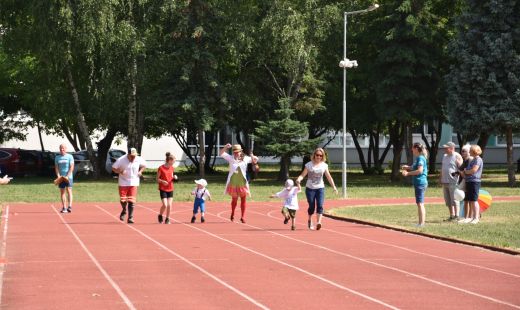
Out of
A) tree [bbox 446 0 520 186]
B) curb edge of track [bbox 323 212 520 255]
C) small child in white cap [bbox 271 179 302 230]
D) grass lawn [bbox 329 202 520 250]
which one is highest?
tree [bbox 446 0 520 186]

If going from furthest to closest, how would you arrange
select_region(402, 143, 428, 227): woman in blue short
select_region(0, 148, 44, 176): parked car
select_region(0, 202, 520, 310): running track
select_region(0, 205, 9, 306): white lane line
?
select_region(0, 148, 44, 176): parked car < select_region(402, 143, 428, 227): woman in blue short < select_region(0, 205, 9, 306): white lane line < select_region(0, 202, 520, 310): running track

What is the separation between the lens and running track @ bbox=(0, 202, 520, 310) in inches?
455

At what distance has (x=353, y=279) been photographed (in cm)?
1347

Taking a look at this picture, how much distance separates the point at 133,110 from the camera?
167 ft

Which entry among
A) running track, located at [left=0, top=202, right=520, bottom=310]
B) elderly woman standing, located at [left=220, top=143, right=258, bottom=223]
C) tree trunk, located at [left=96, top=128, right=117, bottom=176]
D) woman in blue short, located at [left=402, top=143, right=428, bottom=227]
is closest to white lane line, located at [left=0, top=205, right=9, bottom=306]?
running track, located at [left=0, top=202, right=520, bottom=310]

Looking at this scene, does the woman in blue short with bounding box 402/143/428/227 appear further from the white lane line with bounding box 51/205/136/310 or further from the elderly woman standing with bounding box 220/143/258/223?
the white lane line with bounding box 51/205/136/310

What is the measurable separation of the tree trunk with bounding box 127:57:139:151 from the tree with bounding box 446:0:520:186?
14.4 meters

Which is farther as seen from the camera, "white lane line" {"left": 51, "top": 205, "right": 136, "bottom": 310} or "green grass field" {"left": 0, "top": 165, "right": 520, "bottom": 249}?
"green grass field" {"left": 0, "top": 165, "right": 520, "bottom": 249}

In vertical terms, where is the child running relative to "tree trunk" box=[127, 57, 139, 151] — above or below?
below

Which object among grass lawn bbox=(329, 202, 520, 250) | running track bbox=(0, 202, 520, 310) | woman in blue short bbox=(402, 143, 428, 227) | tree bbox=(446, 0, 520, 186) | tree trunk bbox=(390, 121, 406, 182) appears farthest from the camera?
tree trunk bbox=(390, 121, 406, 182)

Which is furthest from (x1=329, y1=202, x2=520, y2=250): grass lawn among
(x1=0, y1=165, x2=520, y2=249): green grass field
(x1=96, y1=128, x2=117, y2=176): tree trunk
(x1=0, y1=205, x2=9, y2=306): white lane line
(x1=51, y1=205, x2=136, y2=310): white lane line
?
(x1=96, y1=128, x2=117, y2=176): tree trunk

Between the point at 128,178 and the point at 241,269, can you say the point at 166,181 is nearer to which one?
the point at 128,178

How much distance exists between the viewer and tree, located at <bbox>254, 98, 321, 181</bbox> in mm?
47906

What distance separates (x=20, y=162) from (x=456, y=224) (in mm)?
37271
